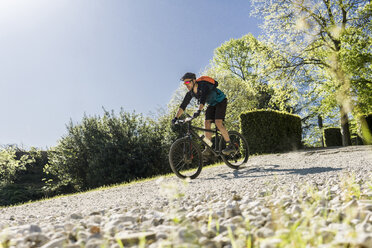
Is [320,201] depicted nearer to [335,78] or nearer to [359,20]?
[335,78]

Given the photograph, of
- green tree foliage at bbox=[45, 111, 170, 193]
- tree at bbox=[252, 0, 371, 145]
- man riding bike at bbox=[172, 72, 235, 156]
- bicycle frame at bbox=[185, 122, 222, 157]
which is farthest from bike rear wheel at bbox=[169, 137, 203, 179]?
tree at bbox=[252, 0, 371, 145]

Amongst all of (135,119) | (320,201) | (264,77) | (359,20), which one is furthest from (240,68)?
(320,201)

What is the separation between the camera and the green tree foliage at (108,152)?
12.6 metres

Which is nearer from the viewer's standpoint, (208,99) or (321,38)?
(208,99)

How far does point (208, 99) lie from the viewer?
6.07 m

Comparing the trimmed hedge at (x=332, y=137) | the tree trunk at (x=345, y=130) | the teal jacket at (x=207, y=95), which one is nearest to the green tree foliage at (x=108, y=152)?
the teal jacket at (x=207, y=95)

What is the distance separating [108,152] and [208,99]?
7.82 metres

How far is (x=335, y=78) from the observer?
15.6 metres

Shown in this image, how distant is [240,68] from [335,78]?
578 inches

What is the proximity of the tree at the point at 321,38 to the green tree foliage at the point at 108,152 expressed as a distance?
889 centimetres

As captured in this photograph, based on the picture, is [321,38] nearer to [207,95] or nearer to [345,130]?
[345,130]

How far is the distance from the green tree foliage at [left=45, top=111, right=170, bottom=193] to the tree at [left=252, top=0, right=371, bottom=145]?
889cm

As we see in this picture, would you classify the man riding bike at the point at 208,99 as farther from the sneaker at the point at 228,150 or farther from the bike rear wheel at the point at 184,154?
the bike rear wheel at the point at 184,154

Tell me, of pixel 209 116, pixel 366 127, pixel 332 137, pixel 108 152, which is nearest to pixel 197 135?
pixel 209 116
